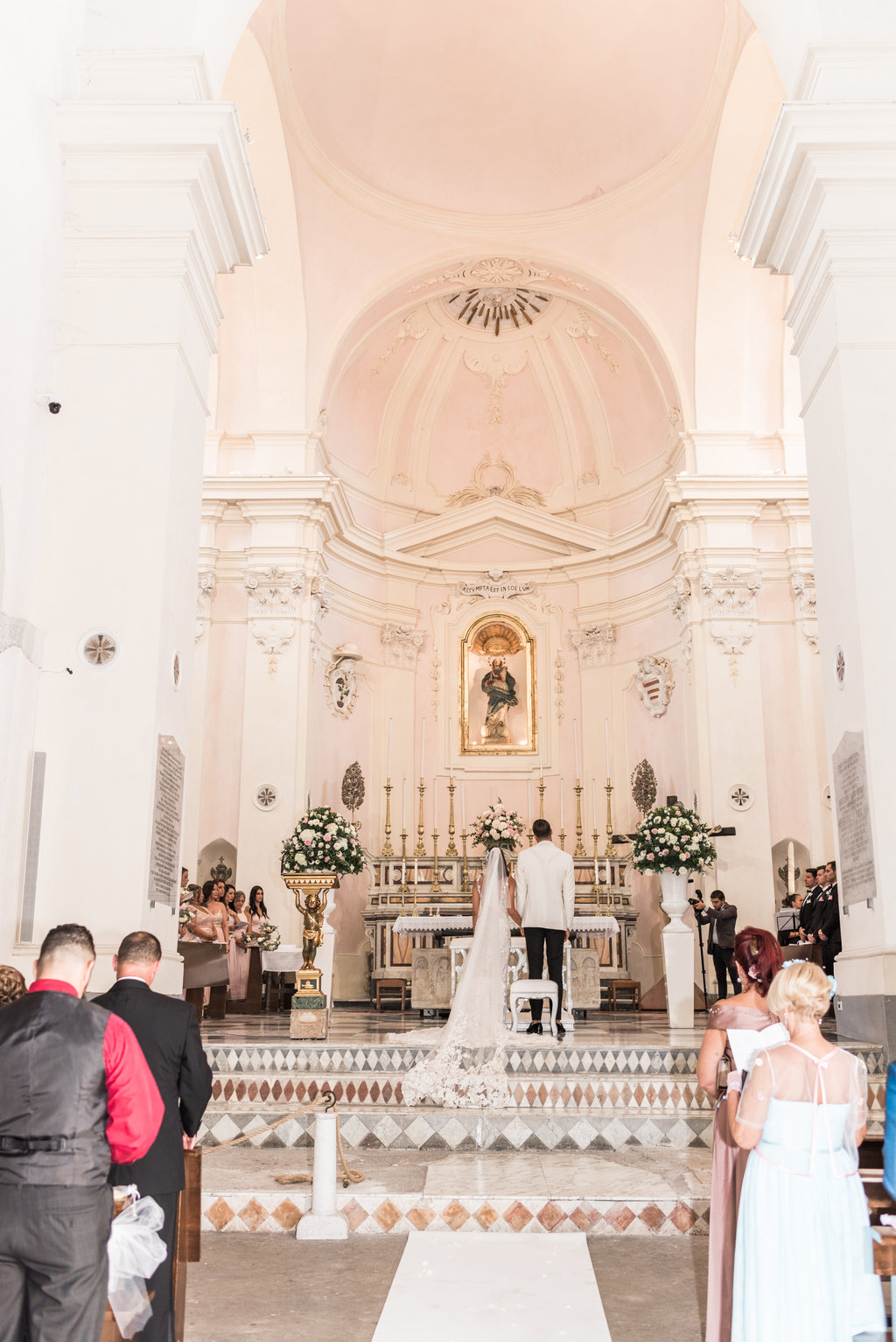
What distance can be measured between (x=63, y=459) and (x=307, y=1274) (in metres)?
4.74

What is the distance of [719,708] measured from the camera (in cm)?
1412

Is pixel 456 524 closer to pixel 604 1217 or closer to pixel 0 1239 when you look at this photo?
pixel 604 1217

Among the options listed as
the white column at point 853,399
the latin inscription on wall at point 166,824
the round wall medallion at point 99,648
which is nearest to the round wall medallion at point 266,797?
the latin inscription on wall at point 166,824

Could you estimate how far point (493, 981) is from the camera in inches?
314

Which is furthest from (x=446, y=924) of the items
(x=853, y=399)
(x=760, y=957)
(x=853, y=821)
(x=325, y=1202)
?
(x=760, y=957)

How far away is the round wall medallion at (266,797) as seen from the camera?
45.2 feet

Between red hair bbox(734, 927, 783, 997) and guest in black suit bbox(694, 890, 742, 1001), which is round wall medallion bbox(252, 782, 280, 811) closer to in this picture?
guest in black suit bbox(694, 890, 742, 1001)

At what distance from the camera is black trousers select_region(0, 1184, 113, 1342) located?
262 centimetres

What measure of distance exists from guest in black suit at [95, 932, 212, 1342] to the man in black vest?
0.86 m

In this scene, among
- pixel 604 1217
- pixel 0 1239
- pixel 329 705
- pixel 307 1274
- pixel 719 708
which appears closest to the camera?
pixel 0 1239

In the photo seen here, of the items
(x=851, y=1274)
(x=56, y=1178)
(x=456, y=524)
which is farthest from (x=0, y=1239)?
(x=456, y=524)

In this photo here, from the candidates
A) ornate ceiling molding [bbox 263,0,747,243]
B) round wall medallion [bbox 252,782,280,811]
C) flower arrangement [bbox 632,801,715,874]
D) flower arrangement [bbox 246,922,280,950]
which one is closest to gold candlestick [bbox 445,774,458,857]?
round wall medallion [bbox 252,782,280,811]

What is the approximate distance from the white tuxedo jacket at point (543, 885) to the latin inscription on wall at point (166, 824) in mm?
3044

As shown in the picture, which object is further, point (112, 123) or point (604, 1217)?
point (112, 123)
